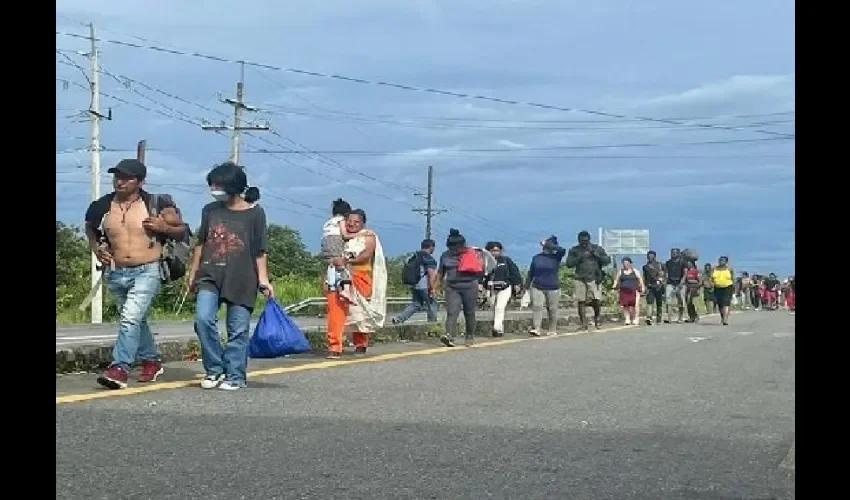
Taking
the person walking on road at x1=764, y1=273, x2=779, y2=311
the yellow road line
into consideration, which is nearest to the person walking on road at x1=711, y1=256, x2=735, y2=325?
the yellow road line

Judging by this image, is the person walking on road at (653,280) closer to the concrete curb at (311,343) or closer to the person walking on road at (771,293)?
the concrete curb at (311,343)

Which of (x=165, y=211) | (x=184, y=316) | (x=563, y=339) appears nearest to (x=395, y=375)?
(x=165, y=211)

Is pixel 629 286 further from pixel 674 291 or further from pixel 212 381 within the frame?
pixel 212 381

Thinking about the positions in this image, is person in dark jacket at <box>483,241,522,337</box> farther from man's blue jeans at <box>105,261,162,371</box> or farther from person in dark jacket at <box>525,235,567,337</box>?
man's blue jeans at <box>105,261,162,371</box>

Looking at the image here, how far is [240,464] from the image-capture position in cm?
561

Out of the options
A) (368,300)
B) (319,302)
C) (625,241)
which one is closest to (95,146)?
(319,302)

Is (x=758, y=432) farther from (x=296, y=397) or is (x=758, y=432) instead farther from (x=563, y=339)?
(x=563, y=339)

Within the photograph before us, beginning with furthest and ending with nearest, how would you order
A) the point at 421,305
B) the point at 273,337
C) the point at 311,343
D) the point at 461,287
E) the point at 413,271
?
the point at 421,305 < the point at 413,271 < the point at 461,287 < the point at 311,343 < the point at 273,337

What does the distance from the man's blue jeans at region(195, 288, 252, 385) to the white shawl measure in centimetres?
346

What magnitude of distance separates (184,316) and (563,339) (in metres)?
26.8

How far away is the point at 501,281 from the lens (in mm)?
20469

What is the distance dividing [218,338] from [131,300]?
2.58ft

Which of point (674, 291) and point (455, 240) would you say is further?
point (674, 291)

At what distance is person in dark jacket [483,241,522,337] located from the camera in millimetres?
19609
